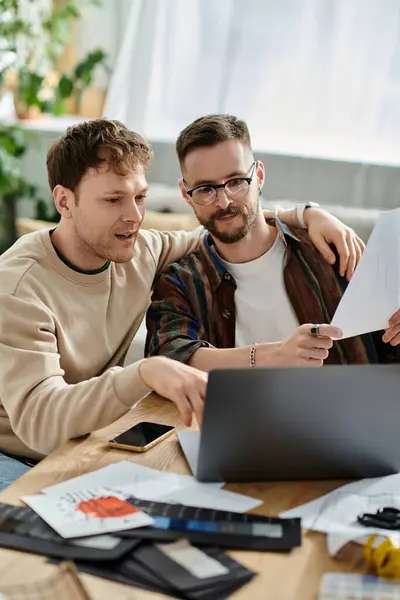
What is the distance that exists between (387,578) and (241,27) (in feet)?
9.72

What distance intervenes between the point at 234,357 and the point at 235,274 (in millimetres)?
359

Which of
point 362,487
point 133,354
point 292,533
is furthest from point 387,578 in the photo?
point 133,354

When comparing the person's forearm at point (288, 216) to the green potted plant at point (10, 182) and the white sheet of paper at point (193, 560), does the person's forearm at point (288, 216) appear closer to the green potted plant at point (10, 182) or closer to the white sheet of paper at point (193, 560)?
the white sheet of paper at point (193, 560)

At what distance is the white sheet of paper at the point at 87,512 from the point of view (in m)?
1.09

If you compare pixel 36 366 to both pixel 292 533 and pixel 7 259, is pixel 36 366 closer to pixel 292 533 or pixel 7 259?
pixel 7 259

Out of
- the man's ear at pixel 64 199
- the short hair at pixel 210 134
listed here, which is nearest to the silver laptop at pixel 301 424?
the man's ear at pixel 64 199

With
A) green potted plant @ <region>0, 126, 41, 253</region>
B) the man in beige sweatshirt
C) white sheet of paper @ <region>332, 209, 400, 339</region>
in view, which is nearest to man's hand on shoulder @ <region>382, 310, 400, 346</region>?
white sheet of paper @ <region>332, 209, 400, 339</region>

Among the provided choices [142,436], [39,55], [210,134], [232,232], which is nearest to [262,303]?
[232,232]

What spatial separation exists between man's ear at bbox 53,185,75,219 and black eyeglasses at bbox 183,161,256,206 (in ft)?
0.95

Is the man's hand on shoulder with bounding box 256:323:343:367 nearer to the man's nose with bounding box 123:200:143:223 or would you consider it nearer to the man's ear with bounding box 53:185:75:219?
the man's nose with bounding box 123:200:143:223

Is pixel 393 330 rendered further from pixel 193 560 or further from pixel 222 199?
pixel 193 560

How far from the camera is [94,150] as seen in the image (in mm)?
1698

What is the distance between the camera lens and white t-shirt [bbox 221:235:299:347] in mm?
1945

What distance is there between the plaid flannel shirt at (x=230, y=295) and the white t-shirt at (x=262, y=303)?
20 mm
